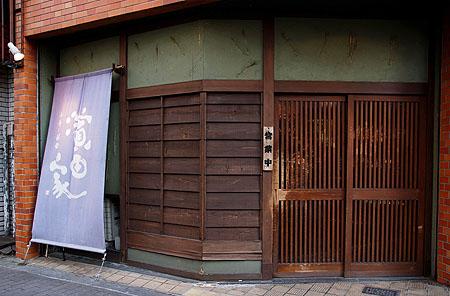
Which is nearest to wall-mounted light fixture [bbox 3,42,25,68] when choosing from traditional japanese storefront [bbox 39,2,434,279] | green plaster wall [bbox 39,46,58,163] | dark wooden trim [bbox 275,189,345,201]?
green plaster wall [bbox 39,46,58,163]

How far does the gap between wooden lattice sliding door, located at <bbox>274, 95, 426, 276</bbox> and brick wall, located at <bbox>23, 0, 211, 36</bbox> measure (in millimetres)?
2151

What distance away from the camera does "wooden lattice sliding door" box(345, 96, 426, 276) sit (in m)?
4.77

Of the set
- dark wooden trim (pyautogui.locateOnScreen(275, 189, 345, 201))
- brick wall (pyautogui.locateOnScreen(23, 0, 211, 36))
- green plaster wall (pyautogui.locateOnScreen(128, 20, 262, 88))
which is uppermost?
brick wall (pyautogui.locateOnScreen(23, 0, 211, 36))

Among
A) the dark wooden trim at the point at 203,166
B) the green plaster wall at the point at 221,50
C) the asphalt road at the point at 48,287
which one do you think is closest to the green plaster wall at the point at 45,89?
the asphalt road at the point at 48,287

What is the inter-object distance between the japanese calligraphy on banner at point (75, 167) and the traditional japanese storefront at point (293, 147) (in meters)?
0.88

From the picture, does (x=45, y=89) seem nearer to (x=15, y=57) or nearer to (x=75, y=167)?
(x=15, y=57)

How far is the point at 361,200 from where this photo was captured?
15.6 ft

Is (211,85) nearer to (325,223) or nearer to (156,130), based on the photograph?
(156,130)

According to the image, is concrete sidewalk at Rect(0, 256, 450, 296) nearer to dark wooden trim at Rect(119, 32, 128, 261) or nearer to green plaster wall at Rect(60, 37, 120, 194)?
dark wooden trim at Rect(119, 32, 128, 261)

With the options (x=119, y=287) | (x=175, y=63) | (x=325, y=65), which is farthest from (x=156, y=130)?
(x=325, y=65)

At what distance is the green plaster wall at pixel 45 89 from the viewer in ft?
18.9

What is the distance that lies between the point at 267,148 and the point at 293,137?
435mm

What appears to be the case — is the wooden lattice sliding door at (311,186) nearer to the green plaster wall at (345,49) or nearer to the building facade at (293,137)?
the building facade at (293,137)

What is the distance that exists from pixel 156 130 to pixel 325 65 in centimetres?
257
